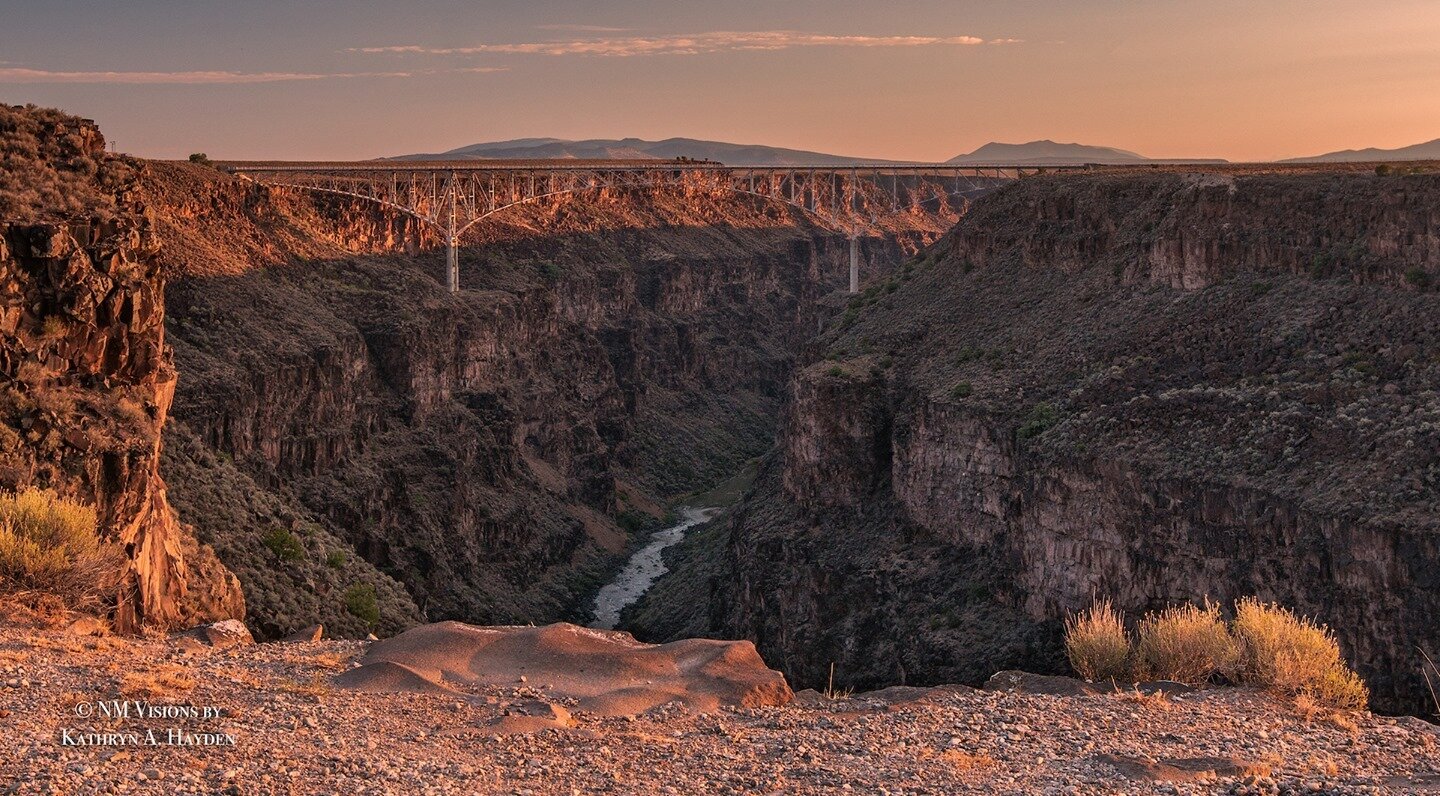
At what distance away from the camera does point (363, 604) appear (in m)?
53.8

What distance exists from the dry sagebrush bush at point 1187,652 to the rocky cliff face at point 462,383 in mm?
24136

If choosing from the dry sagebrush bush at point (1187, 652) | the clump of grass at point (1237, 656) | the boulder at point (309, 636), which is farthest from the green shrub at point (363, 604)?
the dry sagebrush bush at point (1187, 652)

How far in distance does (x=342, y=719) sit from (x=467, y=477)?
64.0m

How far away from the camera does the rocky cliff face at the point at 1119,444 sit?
4284 centimetres

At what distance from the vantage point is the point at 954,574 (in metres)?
57.0

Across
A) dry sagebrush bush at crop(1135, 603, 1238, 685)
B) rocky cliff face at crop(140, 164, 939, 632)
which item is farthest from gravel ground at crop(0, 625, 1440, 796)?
rocky cliff face at crop(140, 164, 939, 632)

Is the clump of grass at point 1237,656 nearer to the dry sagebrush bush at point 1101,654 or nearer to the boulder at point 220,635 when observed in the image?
the dry sagebrush bush at point 1101,654

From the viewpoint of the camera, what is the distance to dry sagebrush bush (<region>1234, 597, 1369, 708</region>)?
22.3 meters

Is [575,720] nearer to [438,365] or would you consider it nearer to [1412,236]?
[1412,236]

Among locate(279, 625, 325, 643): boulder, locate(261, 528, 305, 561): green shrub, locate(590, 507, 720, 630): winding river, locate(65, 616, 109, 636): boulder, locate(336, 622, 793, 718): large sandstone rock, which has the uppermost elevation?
locate(65, 616, 109, 636): boulder

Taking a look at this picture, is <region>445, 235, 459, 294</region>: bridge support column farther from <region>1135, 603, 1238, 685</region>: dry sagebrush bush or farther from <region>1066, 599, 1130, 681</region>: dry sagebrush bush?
<region>1135, 603, 1238, 685</region>: dry sagebrush bush

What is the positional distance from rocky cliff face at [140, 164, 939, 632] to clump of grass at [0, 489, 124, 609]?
15204 mm

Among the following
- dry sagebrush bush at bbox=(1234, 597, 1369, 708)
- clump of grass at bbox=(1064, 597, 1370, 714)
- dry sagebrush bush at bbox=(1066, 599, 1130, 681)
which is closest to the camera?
dry sagebrush bush at bbox=(1234, 597, 1369, 708)

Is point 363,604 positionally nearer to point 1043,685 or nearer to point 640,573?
point 1043,685
